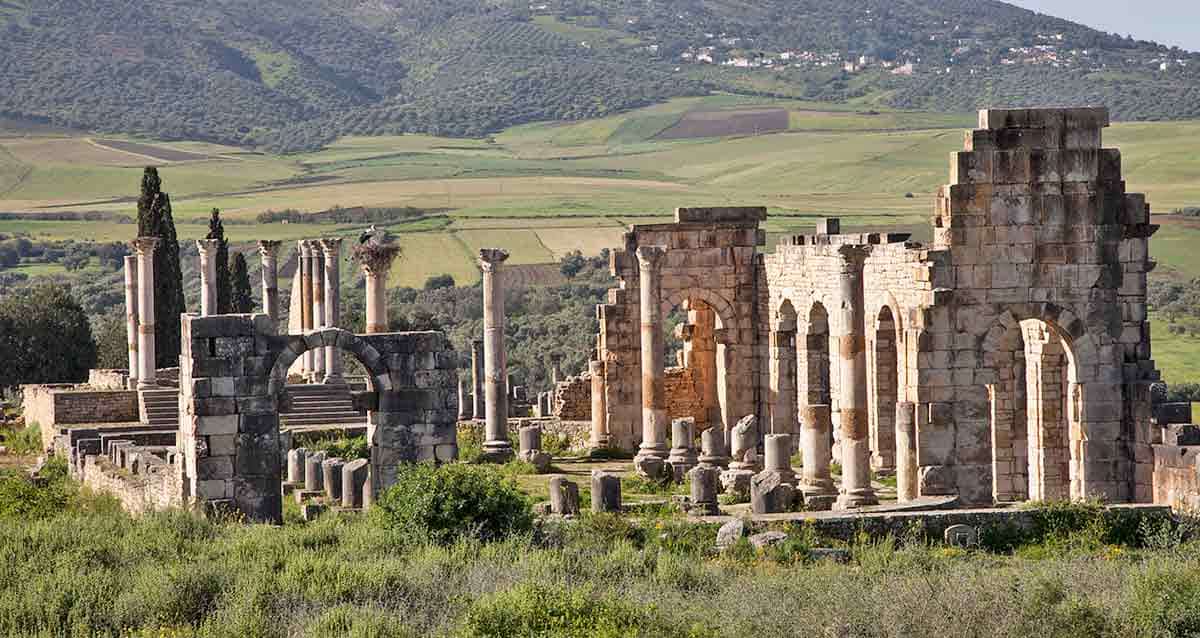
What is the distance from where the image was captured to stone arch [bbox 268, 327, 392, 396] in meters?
28.5

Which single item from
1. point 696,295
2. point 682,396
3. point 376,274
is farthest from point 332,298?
point 696,295

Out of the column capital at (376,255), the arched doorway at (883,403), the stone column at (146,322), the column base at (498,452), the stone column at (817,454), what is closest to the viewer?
the stone column at (817,454)

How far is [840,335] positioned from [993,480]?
337 centimetres

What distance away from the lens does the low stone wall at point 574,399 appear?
44688 millimetres

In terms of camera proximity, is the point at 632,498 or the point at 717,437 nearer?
the point at 632,498

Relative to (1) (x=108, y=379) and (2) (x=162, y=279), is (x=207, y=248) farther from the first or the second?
(2) (x=162, y=279)

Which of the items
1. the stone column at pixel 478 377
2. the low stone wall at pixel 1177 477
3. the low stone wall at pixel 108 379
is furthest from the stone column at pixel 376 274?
the low stone wall at pixel 1177 477

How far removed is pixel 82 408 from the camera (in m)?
46.1

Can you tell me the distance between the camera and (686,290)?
134 feet

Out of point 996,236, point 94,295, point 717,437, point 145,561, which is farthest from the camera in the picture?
point 94,295

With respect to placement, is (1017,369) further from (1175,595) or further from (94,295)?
(94,295)

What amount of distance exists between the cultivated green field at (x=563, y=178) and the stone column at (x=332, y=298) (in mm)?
33345

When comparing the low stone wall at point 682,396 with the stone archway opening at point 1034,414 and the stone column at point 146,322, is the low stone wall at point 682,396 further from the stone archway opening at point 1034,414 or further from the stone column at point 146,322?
the stone column at point 146,322

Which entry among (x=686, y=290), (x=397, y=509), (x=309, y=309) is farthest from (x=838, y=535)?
(x=309, y=309)
